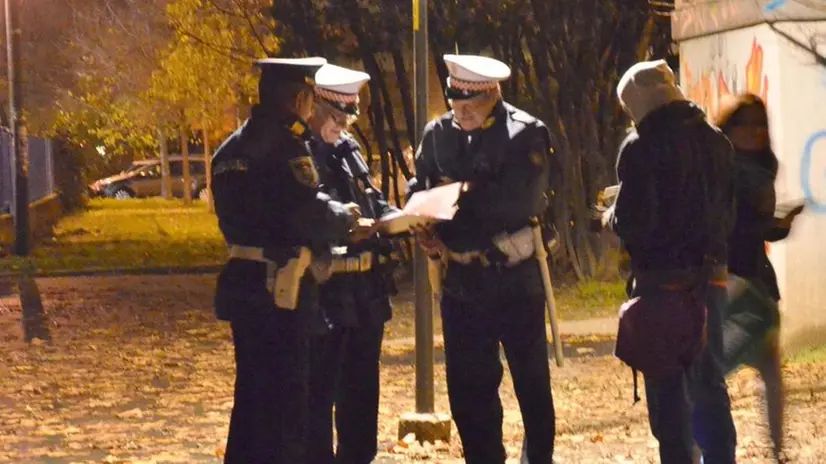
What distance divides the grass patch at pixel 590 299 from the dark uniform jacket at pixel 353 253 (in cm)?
729

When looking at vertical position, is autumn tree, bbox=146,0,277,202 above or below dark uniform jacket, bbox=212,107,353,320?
above

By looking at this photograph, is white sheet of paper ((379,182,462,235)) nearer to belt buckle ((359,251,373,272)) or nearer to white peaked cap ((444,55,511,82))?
belt buckle ((359,251,373,272))

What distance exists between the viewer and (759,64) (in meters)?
9.80

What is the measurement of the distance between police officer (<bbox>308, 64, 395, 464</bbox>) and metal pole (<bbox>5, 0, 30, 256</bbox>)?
58.8 ft

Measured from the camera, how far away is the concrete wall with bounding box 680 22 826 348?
962cm

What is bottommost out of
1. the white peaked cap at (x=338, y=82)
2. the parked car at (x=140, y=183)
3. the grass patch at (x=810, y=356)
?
the parked car at (x=140, y=183)

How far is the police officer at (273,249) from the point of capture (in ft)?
18.5

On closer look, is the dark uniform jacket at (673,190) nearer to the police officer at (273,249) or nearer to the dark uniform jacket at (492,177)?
the dark uniform jacket at (492,177)

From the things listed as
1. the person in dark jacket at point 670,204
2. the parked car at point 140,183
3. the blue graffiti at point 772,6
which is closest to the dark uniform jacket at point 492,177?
the person in dark jacket at point 670,204

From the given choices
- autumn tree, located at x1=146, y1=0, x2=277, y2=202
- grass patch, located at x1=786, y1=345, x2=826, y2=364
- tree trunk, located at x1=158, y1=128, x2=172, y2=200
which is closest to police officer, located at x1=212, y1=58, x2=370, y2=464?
grass patch, located at x1=786, y1=345, x2=826, y2=364

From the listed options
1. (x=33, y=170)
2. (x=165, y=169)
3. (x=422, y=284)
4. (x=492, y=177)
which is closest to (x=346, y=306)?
(x=492, y=177)

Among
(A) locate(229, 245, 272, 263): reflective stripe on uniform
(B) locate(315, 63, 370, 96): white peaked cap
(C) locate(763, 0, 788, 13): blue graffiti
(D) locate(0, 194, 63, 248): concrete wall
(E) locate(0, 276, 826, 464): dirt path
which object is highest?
(C) locate(763, 0, 788, 13): blue graffiti

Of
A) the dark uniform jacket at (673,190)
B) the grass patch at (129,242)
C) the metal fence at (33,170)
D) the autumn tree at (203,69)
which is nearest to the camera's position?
the dark uniform jacket at (673,190)

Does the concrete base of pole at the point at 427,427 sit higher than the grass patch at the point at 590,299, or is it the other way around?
the concrete base of pole at the point at 427,427
